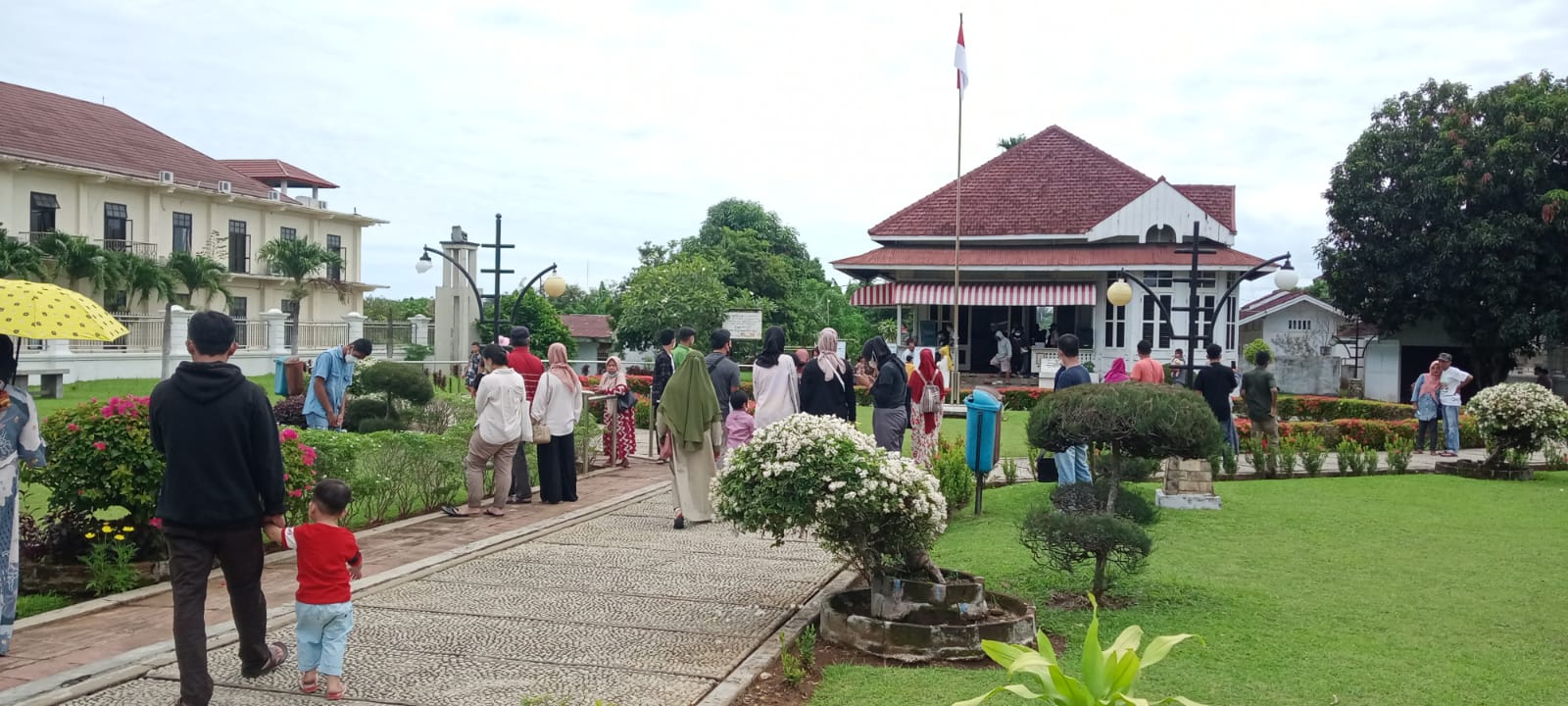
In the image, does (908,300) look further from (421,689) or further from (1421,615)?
(421,689)

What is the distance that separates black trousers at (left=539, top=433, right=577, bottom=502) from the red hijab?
11.9ft

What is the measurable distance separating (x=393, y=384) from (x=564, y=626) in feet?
28.9

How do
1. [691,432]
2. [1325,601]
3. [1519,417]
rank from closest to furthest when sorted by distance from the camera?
[1325,601] → [691,432] → [1519,417]

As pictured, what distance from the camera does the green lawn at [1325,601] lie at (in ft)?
17.0

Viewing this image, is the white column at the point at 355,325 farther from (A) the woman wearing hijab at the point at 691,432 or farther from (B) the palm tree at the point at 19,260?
(A) the woman wearing hijab at the point at 691,432

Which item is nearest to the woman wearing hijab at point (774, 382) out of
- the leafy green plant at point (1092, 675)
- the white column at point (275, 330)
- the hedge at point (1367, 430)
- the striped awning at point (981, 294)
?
the leafy green plant at point (1092, 675)

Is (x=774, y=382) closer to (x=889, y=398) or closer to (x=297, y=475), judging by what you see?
(x=889, y=398)

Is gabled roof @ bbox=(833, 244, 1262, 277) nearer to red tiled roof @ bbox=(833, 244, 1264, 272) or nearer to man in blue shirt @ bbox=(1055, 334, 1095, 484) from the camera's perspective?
red tiled roof @ bbox=(833, 244, 1264, 272)

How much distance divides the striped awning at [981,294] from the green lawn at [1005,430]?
695 cm

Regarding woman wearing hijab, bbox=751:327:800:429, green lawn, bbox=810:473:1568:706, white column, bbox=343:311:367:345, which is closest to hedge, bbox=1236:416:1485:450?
green lawn, bbox=810:473:1568:706

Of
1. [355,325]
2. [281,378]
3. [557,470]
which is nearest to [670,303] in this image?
[355,325]

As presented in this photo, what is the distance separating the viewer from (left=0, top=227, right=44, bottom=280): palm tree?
30.9 m

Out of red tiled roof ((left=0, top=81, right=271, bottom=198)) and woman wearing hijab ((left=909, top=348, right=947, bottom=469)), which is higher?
red tiled roof ((left=0, top=81, right=271, bottom=198))

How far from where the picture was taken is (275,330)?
3372cm
